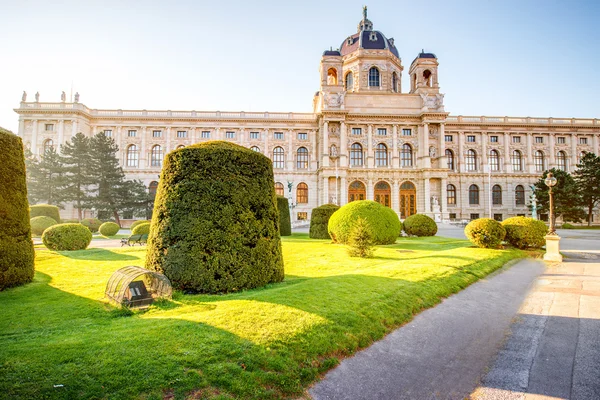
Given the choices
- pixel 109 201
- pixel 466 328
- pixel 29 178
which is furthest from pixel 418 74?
pixel 29 178

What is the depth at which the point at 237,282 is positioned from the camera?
6.68 metres

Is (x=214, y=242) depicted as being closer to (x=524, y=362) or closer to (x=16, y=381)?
(x=16, y=381)

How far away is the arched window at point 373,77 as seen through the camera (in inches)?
1951

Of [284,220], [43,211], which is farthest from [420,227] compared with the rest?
[43,211]

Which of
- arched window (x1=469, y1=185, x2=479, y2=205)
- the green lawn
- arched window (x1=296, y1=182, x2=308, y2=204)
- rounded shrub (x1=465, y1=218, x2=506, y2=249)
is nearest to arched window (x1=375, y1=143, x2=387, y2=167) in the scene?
arched window (x1=296, y1=182, x2=308, y2=204)

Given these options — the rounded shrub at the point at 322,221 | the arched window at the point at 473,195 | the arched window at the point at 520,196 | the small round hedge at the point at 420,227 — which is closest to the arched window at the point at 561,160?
the arched window at the point at 520,196

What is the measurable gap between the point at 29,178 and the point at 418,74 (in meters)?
Answer: 52.6

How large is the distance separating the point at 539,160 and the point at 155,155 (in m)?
60.4

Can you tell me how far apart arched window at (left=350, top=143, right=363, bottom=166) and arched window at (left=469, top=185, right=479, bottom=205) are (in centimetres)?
1813

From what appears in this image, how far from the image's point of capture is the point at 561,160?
164ft

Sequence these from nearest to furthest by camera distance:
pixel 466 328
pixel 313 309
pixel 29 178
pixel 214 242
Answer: pixel 313 309 → pixel 466 328 → pixel 214 242 → pixel 29 178

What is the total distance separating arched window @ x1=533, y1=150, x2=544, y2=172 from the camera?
49.7 metres

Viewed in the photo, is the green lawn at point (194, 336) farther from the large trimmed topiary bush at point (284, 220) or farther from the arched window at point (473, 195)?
the arched window at point (473, 195)

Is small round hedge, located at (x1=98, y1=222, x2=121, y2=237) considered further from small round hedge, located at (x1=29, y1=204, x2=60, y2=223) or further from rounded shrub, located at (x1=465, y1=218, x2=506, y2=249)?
rounded shrub, located at (x1=465, y1=218, x2=506, y2=249)
